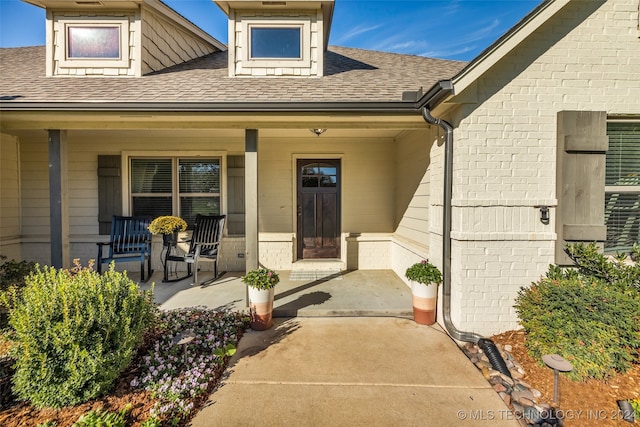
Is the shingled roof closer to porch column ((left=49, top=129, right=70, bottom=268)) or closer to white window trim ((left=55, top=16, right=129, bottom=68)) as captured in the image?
white window trim ((left=55, top=16, right=129, bottom=68))

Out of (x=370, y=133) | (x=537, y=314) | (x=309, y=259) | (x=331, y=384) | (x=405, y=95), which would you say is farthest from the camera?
(x=309, y=259)

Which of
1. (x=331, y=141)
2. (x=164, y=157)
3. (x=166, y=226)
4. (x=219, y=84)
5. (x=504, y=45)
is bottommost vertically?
(x=166, y=226)

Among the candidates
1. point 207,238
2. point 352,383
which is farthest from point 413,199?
point 207,238

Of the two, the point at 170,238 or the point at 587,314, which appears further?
the point at 170,238

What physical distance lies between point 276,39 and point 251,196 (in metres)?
2.82

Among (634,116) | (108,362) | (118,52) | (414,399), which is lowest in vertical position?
(414,399)

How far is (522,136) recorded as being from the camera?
117 inches

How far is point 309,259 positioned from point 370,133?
2.62 m

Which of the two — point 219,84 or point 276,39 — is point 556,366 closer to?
point 219,84

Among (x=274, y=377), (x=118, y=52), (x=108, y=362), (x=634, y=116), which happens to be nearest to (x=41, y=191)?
(x=118, y=52)

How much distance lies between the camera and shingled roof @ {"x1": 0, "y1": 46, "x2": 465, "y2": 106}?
3566mm

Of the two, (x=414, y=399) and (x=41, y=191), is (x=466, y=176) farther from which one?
(x=41, y=191)

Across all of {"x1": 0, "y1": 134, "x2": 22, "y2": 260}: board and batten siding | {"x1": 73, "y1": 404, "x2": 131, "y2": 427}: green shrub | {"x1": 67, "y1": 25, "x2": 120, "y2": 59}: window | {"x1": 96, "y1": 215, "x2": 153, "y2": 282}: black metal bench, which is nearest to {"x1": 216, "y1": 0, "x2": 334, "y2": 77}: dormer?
{"x1": 67, "y1": 25, "x2": 120, "y2": 59}: window

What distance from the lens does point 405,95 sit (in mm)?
3295
